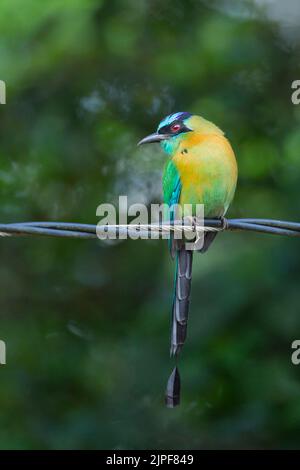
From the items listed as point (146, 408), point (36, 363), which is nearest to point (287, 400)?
point (146, 408)

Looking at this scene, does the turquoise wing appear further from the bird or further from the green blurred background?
the green blurred background

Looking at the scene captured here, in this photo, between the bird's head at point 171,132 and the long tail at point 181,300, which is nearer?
the long tail at point 181,300

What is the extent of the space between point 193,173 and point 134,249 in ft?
6.60

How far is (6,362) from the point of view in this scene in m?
6.12

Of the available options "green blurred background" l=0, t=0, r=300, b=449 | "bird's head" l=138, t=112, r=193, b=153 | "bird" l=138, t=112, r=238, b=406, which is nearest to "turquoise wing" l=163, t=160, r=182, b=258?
"bird" l=138, t=112, r=238, b=406

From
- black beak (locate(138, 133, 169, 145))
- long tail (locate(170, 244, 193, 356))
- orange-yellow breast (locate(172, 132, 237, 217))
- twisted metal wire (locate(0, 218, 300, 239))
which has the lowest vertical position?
twisted metal wire (locate(0, 218, 300, 239))

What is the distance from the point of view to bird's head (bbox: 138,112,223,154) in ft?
14.6

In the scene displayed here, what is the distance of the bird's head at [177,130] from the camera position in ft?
14.6

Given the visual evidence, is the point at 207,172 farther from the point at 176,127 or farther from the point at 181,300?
the point at 181,300

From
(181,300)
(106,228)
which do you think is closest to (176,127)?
(181,300)

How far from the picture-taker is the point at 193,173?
4359 millimetres

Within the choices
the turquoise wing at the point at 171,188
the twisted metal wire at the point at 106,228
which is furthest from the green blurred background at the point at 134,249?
the twisted metal wire at the point at 106,228

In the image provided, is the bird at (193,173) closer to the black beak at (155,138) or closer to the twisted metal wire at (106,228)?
the black beak at (155,138)
